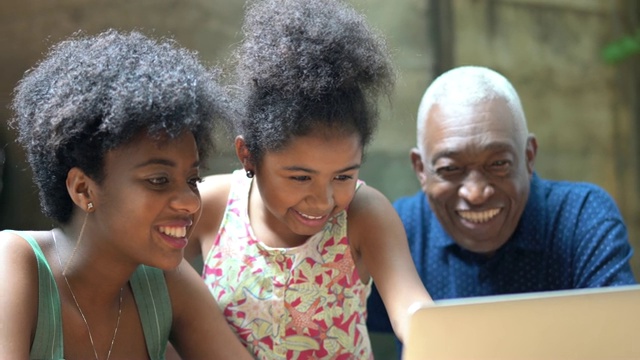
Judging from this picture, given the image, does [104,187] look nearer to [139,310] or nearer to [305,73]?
[139,310]

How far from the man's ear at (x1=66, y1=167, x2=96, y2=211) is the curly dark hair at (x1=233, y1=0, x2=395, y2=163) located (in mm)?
339

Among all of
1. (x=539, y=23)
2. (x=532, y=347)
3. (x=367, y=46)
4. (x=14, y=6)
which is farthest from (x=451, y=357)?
(x=539, y=23)

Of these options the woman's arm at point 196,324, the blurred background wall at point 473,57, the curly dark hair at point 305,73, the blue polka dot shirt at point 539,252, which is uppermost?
the blurred background wall at point 473,57

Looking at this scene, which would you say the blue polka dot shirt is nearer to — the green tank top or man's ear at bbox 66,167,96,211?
the green tank top

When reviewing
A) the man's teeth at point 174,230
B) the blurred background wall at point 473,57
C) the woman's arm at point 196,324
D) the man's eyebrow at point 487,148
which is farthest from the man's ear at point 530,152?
the man's teeth at point 174,230

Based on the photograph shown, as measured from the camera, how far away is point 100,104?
4.88 ft

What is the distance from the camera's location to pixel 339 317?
1861 mm

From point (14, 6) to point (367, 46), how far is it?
3.97 feet

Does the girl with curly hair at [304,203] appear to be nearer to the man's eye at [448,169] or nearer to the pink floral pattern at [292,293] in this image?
the pink floral pattern at [292,293]

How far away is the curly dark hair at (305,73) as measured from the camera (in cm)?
168

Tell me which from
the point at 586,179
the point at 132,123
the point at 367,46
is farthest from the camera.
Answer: the point at 586,179

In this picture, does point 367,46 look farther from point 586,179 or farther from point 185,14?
point 586,179

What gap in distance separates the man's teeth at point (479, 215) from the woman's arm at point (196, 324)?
82 centimetres

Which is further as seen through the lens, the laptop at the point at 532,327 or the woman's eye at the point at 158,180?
the woman's eye at the point at 158,180
